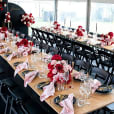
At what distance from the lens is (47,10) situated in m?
11.5

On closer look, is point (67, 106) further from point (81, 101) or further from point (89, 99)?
point (89, 99)

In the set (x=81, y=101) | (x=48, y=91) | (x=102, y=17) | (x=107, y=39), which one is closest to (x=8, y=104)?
(x=48, y=91)

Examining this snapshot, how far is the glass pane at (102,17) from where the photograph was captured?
26.7 ft

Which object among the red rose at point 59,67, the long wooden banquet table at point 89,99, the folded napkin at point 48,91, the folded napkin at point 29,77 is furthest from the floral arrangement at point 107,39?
the folded napkin at point 48,91

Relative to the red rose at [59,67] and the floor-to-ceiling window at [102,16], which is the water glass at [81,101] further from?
the floor-to-ceiling window at [102,16]

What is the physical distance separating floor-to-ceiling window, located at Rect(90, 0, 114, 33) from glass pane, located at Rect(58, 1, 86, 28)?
595mm

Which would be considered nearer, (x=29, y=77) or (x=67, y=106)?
(x=67, y=106)

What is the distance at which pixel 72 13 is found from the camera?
407 inches

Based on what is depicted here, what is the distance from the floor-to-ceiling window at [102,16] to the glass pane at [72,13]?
0.59 metres

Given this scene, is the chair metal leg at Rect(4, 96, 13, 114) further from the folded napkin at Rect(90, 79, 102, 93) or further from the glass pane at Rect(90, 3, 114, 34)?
the glass pane at Rect(90, 3, 114, 34)

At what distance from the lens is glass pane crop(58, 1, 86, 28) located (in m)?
9.54

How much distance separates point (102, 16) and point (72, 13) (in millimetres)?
2166

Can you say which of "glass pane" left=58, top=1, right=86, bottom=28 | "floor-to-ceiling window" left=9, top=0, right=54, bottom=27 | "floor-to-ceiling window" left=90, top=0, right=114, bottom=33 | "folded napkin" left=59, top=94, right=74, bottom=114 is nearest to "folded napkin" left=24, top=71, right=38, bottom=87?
"folded napkin" left=59, top=94, right=74, bottom=114

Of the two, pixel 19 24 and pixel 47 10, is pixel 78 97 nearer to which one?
pixel 19 24
